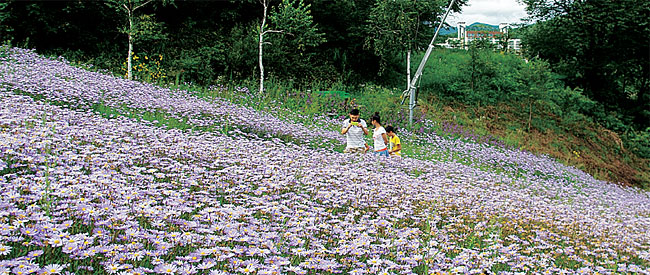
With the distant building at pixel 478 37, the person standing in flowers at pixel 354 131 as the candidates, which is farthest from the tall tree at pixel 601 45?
the person standing in flowers at pixel 354 131

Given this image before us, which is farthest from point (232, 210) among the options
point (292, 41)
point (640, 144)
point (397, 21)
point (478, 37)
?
point (478, 37)

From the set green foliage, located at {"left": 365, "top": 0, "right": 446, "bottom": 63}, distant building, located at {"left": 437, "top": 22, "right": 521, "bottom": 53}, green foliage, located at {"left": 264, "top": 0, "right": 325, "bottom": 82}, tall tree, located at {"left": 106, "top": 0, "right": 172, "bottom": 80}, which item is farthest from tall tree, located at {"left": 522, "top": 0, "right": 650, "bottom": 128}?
tall tree, located at {"left": 106, "top": 0, "right": 172, "bottom": 80}

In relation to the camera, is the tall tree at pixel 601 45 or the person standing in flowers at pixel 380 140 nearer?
the person standing in flowers at pixel 380 140

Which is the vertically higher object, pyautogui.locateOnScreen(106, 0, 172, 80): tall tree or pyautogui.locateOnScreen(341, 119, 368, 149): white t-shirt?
pyautogui.locateOnScreen(106, 0, 172, 80): tall tree

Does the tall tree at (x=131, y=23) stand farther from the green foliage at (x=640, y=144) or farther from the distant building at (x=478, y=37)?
the green foliage at (x=640, y=144)

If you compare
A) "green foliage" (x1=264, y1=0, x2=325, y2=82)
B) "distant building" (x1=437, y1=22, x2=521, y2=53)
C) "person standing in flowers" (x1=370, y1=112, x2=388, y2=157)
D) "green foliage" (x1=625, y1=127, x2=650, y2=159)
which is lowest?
"green foliage" (x1=625, y1=127, x2=650, y2=159)

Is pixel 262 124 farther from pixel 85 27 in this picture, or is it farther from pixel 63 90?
pixel 85 27

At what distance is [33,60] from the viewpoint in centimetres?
1103

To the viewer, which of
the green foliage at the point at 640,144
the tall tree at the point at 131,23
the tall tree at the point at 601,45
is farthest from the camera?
the tall tree at the point at 601,45

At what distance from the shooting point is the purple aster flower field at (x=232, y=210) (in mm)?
2688

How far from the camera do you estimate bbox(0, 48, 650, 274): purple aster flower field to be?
2.69m

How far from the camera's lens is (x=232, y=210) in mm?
3375

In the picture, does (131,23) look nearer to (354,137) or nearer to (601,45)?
(354,137)

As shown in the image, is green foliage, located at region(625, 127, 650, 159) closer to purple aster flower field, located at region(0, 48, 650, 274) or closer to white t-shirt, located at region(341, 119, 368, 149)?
purple aster flower field, located at region(0, 48, 650, 274)
